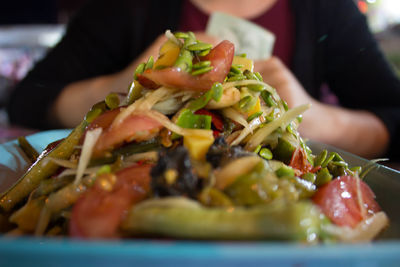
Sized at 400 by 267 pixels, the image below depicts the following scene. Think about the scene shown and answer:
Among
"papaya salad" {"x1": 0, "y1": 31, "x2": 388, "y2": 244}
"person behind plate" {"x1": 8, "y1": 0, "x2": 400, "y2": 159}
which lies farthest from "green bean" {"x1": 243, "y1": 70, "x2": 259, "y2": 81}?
"person behind plate" {"x1": 8, "y1": 0, "x2": 400, "y2": 159}

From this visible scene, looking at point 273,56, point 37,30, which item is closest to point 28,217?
point 273,56

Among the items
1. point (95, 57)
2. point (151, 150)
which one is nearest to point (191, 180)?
point (151, 150)

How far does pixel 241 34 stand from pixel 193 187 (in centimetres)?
128

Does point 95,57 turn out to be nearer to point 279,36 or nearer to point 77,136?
point 279,36

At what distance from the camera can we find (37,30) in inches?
172

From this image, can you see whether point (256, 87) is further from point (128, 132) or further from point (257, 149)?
point (128, 132)

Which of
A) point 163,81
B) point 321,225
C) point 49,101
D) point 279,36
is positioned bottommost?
point 49,101

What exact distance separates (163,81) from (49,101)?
4.18 ft

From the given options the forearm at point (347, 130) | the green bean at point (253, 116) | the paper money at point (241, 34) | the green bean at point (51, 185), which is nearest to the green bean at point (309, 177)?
the green bean at point (253, 116)

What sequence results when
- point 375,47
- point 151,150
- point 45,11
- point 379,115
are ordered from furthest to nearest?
point 45,11 < point 375,47 < point 379,115 < point 151,150

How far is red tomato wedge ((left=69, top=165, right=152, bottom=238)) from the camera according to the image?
345 millimetres

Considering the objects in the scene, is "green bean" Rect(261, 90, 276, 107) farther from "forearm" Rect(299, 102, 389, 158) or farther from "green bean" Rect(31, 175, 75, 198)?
"forearm" Rect(299, 102, 389, 158)

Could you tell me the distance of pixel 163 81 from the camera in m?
0.52

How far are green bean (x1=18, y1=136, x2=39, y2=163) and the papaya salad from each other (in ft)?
0.65
